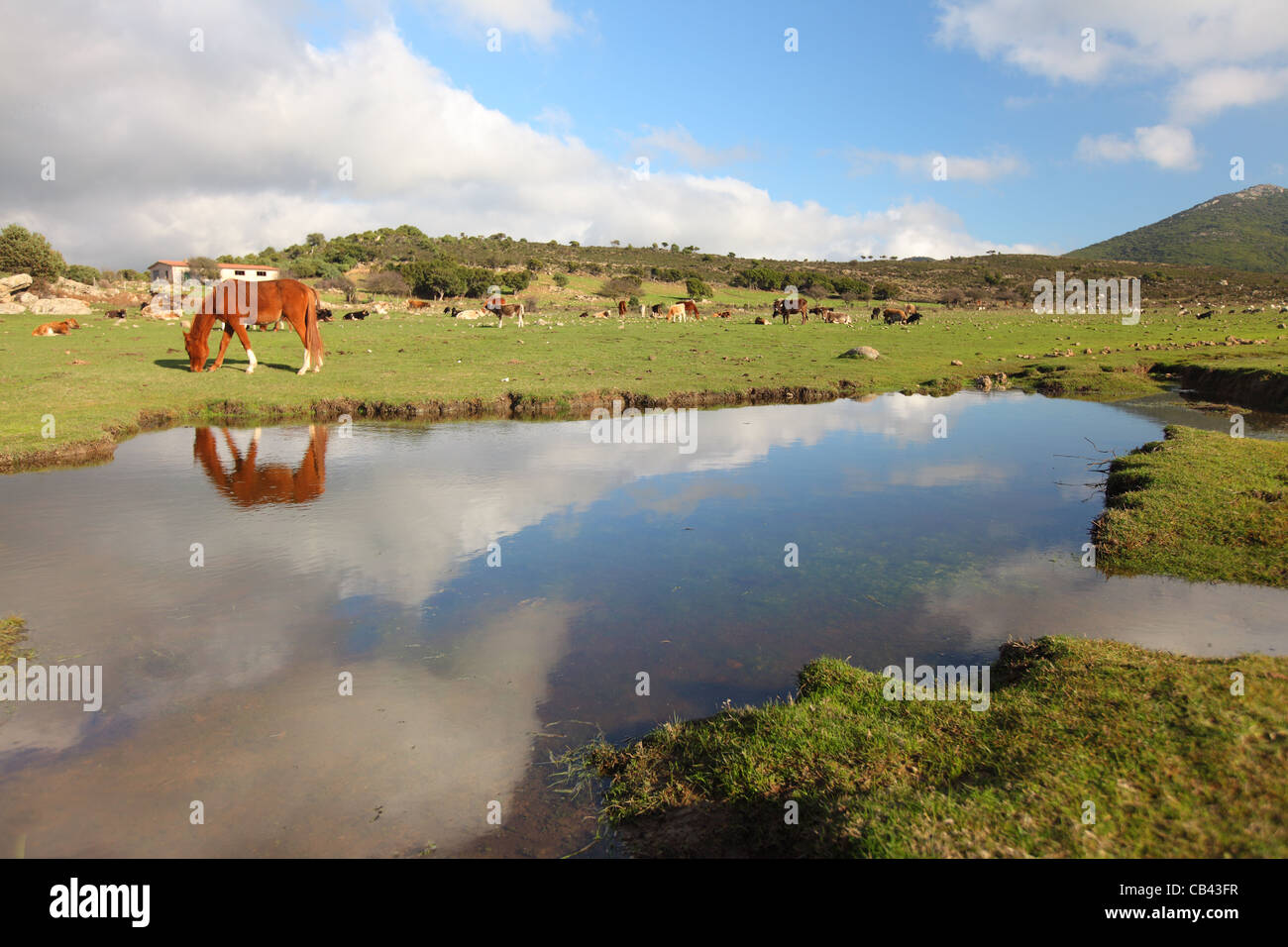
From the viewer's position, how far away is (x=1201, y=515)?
440 inches

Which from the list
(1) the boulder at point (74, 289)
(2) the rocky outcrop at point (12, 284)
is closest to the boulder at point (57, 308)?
(2) the rocky outcrop at point (12, 284)

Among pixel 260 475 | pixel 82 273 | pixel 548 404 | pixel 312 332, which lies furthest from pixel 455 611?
pixel 82 273

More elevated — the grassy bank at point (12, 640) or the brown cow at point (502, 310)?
the brown cow at point (502, 310)

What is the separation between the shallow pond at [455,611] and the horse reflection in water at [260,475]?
10cm

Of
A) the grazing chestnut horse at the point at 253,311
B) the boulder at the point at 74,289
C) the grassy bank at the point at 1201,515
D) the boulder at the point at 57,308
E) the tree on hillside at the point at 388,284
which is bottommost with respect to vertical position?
the grassy bank at the point at 1201,515

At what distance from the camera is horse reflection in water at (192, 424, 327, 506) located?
14.1 m

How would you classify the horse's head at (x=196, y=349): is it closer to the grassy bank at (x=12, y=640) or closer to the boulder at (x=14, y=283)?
the grassy bank at (x=12, y=640)

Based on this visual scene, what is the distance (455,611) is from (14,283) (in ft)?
190

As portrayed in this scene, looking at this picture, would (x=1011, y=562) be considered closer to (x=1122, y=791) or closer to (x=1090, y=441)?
(x=1122, y=791)

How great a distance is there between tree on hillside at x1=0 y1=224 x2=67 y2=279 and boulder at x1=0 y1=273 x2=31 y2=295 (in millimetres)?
14852

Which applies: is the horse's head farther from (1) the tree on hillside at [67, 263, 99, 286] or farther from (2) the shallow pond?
(1) the tree on hillside at [67, 263, 99, 286]

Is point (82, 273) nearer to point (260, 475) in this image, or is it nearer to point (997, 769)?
point (260, 475)

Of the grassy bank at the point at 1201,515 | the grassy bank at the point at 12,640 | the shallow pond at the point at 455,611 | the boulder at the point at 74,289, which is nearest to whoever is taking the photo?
the shallow pond at the point at 455,611

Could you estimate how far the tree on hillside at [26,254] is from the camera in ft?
200
